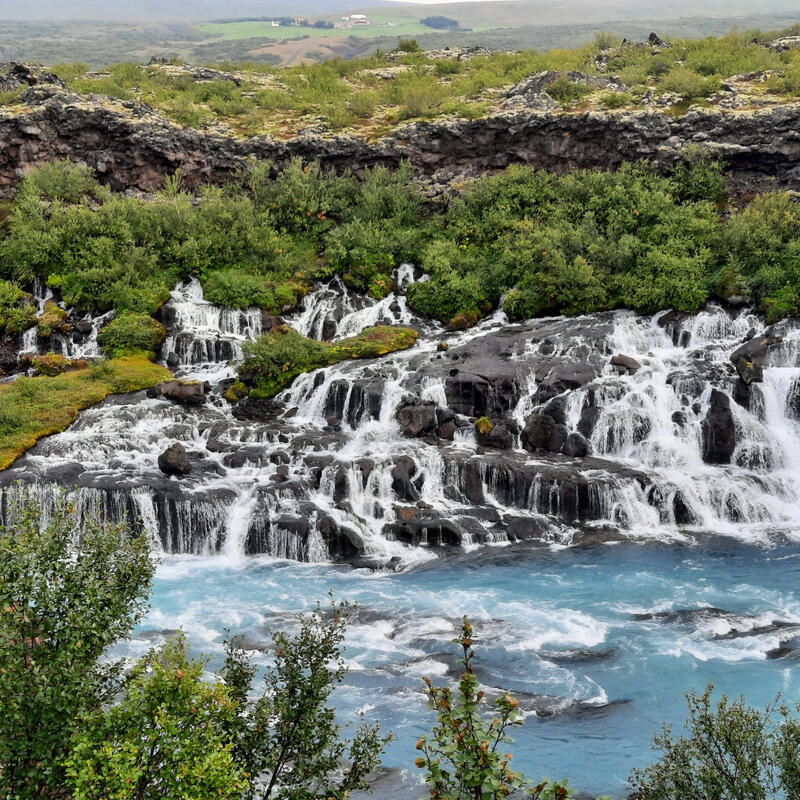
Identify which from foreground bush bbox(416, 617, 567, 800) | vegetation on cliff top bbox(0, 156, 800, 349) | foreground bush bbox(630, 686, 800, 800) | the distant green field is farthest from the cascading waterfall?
the distant green field

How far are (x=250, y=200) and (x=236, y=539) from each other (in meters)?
27.0

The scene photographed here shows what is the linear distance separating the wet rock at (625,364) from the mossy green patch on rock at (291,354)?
33.0 feet

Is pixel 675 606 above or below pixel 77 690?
below

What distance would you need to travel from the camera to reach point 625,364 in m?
31.9

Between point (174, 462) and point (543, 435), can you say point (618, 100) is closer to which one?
point (543, 435)

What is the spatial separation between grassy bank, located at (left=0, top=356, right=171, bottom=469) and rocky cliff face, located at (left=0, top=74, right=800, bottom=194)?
756 inches

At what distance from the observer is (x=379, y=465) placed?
91.0 feet

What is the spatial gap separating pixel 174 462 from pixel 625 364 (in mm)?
18570

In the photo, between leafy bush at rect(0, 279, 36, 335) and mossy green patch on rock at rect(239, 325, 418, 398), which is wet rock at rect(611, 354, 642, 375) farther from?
leafy bush at rect(0, 279, 36, 335)

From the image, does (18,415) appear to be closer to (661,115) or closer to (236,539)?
(236,539)

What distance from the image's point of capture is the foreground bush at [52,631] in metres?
8.66

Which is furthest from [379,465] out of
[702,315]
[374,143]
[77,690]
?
[374,143]

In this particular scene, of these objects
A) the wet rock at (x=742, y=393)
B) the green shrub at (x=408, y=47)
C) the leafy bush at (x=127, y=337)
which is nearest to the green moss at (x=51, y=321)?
the leafy bush at (x=127, y=337)

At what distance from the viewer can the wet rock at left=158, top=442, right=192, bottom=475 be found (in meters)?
27.4
